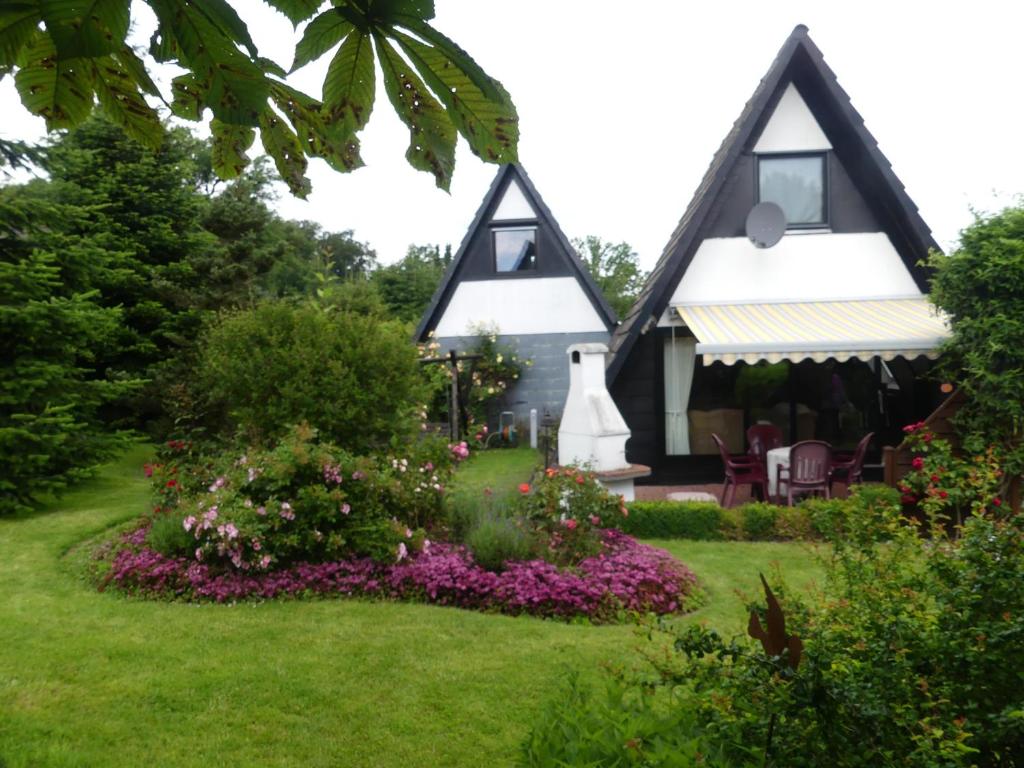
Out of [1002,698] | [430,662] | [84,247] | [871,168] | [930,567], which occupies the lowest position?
[430,662]

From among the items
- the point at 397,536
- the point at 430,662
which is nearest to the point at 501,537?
the point at 397,536

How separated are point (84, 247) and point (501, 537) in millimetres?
9219

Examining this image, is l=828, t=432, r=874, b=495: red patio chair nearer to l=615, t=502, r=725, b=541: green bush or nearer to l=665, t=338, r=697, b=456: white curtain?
l=615, t=502, r=725, b=541: green bush

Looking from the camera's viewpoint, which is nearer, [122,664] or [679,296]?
[122,664]

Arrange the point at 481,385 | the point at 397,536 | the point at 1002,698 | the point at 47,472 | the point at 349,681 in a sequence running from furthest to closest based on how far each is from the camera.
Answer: the point at 481,385 → the point at 47,472 → the point at 397,536 → the point at 349,681 → the point at 1002,698

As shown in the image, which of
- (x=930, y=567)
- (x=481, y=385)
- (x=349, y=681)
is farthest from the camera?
(x=481, y=385)

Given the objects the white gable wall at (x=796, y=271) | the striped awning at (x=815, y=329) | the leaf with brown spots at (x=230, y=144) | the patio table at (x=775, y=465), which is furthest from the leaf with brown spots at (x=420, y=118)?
the white gable wall at (x=796, y=271)

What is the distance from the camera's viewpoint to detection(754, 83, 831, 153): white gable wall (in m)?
12.1

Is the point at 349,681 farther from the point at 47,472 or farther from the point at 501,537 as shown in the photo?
the point at 47,472

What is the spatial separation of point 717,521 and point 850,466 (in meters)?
2.02

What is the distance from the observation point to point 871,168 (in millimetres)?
11859

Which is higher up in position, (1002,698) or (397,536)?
(1002,698)

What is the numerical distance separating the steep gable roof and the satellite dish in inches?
25.5

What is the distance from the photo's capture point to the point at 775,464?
1038cm
